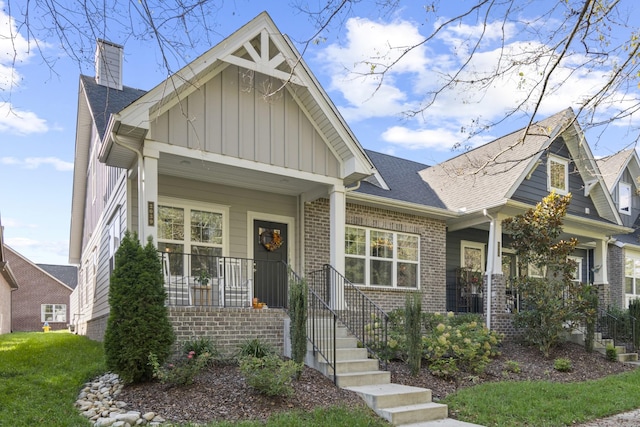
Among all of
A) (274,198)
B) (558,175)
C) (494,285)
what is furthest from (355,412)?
(558,175)

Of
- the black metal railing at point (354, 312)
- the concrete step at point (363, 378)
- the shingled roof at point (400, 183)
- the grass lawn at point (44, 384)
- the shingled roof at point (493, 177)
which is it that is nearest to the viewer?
the grass lawn at point (44, 384)

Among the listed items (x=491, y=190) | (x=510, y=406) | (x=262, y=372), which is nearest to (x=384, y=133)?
(x=262, y=372)

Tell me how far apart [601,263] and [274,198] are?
10.7m

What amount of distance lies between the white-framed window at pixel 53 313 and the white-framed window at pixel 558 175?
31.6 meters

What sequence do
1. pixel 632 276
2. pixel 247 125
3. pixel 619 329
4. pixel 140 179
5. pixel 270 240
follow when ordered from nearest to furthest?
pixel 140 179
pixel 247 125
pixel 270 240
pixel 619 329
pixel 632 276

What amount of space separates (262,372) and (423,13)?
431 cm

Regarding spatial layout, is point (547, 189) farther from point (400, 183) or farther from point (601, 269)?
point (400, 183)

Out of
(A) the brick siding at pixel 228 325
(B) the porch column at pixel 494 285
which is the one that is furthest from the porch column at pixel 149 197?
(B) the porch column at pixel 494 285

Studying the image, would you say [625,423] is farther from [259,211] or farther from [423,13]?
[259,211]

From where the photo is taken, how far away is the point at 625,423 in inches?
263

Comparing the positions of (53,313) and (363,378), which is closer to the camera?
(363,378)

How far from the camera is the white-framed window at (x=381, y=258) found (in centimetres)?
1230

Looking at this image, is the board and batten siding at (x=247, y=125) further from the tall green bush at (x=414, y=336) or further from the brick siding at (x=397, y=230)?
the tall green bush at (x=414, y=336)

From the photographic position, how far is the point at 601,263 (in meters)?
15.6
